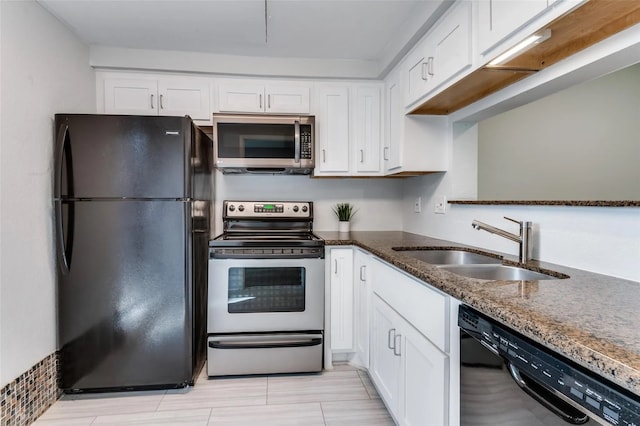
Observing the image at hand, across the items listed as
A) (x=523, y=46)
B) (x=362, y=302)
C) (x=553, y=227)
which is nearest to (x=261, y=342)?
(x=362, y=302)

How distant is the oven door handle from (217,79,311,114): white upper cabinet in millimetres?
1668

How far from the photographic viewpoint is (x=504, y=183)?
92.0 inches

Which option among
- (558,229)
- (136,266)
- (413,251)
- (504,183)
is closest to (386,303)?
(413,251)

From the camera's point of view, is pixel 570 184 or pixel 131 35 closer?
pixel 570 184

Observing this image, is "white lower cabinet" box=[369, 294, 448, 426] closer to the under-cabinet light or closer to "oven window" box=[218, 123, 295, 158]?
the under-cabinet light

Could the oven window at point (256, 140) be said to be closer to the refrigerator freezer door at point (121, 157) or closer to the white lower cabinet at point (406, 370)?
the refrigerator freezer door at point (121, 157)

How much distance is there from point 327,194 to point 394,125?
34.3 inches

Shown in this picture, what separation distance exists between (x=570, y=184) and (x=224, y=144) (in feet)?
7.52

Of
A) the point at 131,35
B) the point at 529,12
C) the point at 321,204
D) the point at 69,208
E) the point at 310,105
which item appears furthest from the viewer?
the point at 321,204

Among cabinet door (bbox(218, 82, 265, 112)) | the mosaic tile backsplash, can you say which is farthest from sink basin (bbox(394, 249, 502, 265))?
the mosaic tile backsplash

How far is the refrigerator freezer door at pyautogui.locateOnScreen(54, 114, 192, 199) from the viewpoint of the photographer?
1.92 metres

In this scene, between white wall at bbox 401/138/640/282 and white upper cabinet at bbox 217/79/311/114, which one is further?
white upper cabinet at bbox 217/79/311/114

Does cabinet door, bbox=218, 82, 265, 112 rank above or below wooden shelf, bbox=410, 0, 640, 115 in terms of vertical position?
above

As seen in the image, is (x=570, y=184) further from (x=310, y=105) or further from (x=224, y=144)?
(x=224, y=144)
